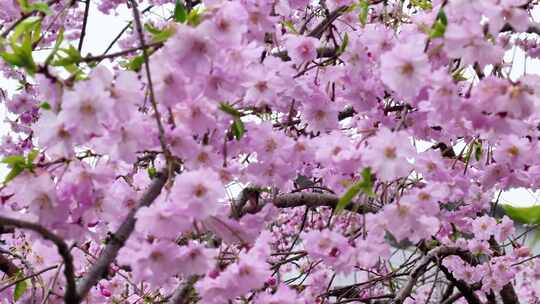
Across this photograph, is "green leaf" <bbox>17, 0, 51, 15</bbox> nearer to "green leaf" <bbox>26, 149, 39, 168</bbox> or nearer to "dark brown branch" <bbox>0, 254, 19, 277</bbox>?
"green leaf" <bbox>26, 149, 39, 168</bbox>

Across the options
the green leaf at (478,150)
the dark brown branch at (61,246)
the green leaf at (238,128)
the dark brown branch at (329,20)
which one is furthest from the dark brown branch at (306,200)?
the dark brown branch at (61,246)

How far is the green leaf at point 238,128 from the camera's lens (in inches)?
62.7

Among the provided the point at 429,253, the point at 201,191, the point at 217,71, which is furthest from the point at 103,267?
the point at 429,253

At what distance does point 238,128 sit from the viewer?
5.29ft

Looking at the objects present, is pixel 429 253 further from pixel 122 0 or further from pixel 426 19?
pixel 122 0

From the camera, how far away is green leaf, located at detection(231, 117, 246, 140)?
1.59 meters

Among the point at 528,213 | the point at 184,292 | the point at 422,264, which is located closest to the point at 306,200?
the point at 422,264

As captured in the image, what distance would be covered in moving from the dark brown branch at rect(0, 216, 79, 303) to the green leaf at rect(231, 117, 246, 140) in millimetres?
514

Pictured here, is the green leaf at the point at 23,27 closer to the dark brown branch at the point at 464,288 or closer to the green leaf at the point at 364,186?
the green leaf at the point at 364,186

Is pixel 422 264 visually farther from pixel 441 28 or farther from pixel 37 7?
pixel 37 7

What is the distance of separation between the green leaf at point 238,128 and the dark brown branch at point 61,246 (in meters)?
0.51

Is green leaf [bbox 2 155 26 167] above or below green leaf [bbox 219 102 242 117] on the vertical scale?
below

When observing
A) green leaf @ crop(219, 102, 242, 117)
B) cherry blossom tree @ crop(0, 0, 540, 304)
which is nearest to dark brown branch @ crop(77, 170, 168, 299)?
cherry blossom tree @ crop(0, 0, 540, 304)

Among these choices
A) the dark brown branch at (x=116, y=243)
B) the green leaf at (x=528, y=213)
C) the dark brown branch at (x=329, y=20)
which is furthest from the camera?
the dark brown branch at (x=329, y=20)
